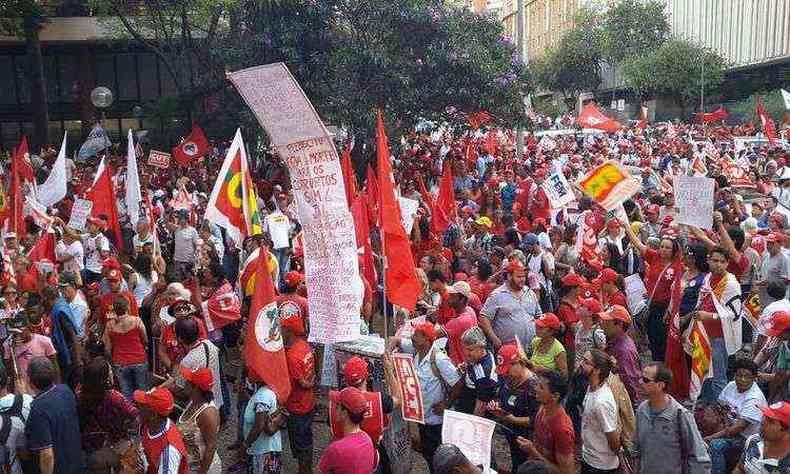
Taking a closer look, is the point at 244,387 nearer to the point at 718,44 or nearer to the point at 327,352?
the point at 327,352

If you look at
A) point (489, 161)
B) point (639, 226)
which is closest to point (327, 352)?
point (639, 226)

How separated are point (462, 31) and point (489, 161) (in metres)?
4.75

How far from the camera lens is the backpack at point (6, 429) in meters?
5.23

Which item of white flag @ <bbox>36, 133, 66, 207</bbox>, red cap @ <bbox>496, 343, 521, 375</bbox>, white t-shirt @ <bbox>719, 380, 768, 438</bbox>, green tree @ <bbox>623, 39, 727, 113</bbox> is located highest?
green tree @ <bbox>623, 39, 727, 113</bbox>

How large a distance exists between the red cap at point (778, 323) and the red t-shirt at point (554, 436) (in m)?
1.90

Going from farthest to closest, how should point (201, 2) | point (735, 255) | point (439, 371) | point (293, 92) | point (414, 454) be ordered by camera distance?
point (201, 2) → point (735, 255) → point (414, 454) → point (439, 371) → point (293, 92)

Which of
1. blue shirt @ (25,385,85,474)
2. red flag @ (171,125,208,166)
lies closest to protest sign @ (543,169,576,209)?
blue shirt @ (25,385,85,474)

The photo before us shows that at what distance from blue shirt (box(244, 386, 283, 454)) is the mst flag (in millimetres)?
3372

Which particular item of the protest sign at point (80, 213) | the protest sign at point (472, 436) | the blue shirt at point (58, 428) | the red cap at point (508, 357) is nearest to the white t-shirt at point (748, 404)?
the red cap at point (508, 357)

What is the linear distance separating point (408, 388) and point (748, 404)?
2218 millimetres

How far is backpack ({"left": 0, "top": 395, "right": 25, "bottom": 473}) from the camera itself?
5227mm

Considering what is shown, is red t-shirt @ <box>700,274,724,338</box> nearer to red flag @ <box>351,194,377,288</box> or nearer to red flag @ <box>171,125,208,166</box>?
red flag @ <box>351,194,377,288</box>

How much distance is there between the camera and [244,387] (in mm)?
6523

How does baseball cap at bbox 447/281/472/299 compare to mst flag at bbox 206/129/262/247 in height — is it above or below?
below
